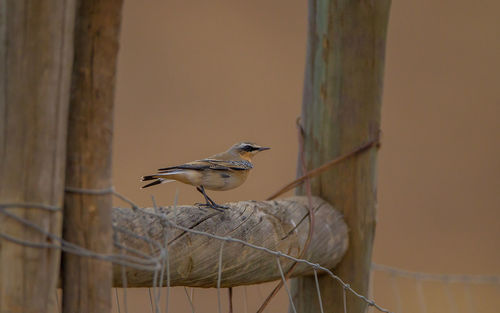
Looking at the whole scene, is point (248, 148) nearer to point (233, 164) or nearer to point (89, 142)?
point (233, 164)

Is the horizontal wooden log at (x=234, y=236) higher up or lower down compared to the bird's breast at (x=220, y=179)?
lower down

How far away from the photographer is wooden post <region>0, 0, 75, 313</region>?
977 millimetres

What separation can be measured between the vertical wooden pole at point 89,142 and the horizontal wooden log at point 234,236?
0.39 feet

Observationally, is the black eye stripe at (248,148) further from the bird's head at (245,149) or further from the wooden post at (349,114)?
the wooden post at (349,114)

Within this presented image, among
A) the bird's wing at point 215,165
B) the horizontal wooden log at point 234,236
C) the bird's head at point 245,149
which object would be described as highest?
the bird's head at point 245,149

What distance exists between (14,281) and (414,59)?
6.12m

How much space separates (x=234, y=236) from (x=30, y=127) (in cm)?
76

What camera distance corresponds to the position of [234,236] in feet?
5.35

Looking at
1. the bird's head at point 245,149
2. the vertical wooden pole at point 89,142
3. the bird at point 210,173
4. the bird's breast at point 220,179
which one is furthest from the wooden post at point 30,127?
the bird's head at point 245,149

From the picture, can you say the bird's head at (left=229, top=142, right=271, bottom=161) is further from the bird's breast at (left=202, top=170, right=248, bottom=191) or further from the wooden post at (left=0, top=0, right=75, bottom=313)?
the wooden post at (left=0, top=0, right=75, bottom=313)

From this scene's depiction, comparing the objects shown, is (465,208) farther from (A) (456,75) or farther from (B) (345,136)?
(B) (345,136)

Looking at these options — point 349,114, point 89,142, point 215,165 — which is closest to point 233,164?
point 215,165

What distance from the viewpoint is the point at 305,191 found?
214 centimetres

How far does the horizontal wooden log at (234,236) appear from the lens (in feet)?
4.50
